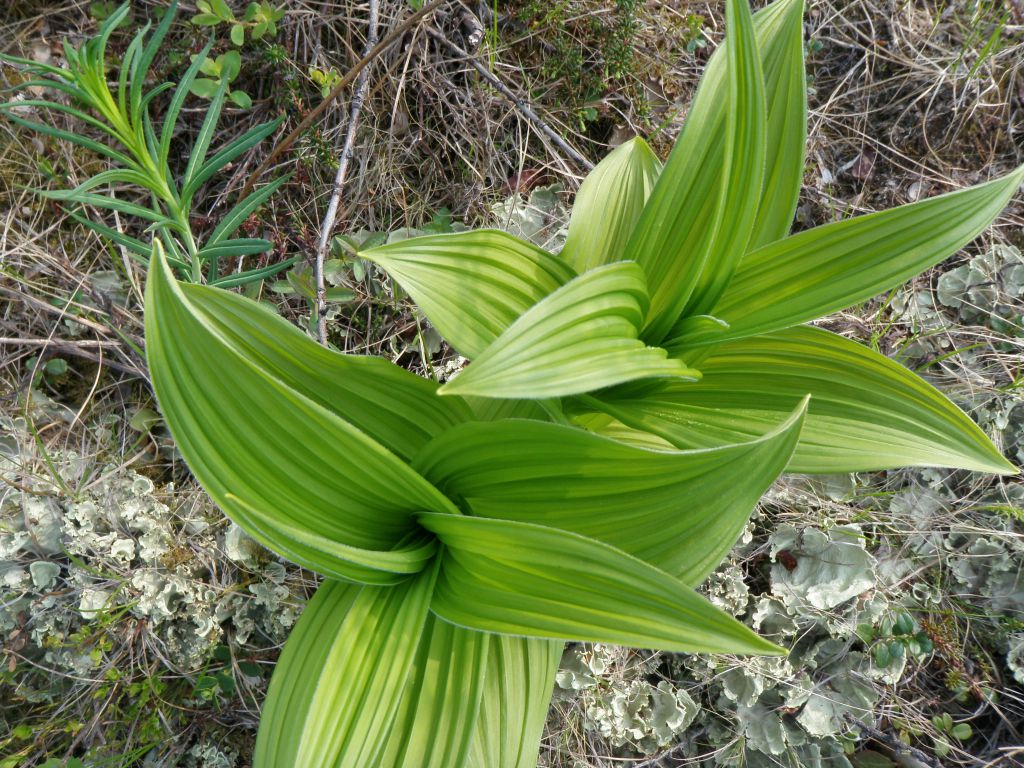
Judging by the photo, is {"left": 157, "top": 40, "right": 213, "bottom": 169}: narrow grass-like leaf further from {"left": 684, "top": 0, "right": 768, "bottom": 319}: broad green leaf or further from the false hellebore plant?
{"left": 684, "top": 0, "right": 768, "bottom": 319}: broad green leaf

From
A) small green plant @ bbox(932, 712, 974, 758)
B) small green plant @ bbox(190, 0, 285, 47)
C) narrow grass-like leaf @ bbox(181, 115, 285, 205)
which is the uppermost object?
small green plant @ bbox(190, 0, 285, 47)

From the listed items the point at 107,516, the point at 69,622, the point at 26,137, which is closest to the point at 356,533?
the point at 107,516

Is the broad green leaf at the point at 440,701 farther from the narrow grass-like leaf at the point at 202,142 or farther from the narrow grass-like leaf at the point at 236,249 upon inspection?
the narrow grass-like leaf at the point at 202,142

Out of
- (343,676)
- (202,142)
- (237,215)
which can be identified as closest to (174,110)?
(202,142)

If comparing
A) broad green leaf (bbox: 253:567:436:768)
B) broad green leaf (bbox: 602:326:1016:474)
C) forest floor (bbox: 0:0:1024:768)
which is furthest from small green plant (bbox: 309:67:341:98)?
broad green leaf (bbox: 253:567:436:768)

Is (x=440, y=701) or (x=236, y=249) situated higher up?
(x=236, y=249)

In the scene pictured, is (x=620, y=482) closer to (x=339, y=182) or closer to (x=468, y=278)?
(x=468, y=278)
